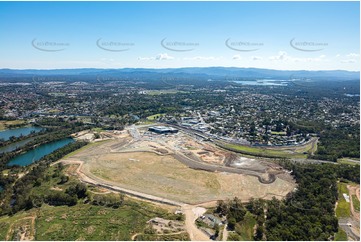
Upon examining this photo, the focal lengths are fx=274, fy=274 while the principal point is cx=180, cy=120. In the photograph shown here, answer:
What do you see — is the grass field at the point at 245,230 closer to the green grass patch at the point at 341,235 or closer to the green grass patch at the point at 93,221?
the green grass patch at the point at 341,235

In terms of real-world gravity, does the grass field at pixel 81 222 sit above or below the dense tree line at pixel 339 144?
below

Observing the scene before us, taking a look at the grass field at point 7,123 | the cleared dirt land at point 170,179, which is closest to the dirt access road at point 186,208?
the cleared dirt land at point 170,179

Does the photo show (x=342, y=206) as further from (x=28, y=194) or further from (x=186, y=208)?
(x=28, y=194)

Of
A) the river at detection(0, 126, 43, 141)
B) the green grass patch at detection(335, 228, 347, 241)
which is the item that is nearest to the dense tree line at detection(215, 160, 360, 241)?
the green grass patch at detection(335, 228, 347, 241)

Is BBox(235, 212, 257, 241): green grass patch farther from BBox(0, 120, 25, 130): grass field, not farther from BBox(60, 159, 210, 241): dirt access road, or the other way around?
BBox(0, 120, 25, 130): grass field

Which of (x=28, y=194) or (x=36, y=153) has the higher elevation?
(x=28, y=194)

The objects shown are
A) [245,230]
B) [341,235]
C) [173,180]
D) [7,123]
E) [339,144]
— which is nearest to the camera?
[341,235]

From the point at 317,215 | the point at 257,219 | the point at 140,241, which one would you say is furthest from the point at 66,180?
the point at 317,215

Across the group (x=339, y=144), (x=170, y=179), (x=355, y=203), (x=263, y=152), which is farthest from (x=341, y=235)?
(x=339, y=144)
